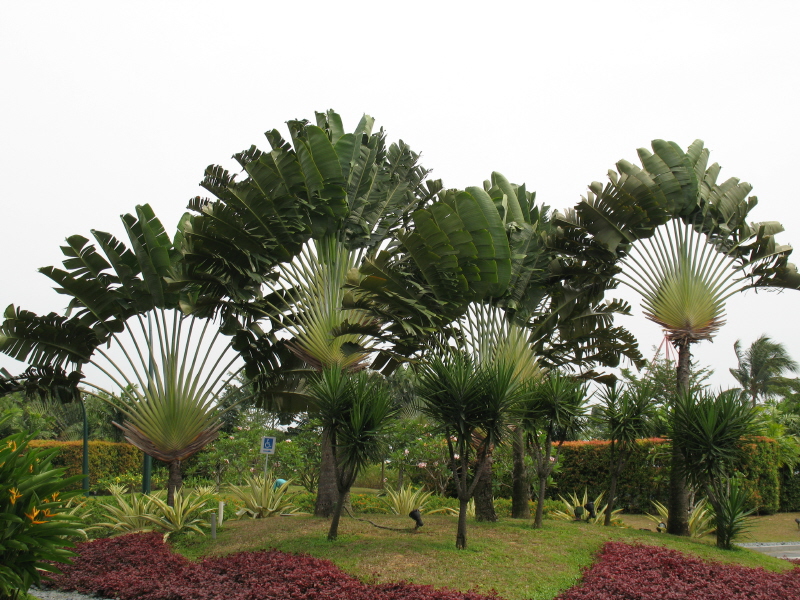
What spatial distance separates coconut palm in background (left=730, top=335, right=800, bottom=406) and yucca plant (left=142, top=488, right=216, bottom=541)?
135 ft

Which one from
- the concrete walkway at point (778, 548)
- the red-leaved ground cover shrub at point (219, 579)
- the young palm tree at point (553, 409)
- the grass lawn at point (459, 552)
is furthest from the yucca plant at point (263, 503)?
the concrete walkway at point (778, 548)

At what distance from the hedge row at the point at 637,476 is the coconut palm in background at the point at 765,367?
92.5 feet

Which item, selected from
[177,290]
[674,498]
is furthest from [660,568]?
[177,290]

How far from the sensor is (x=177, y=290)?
43.6ft

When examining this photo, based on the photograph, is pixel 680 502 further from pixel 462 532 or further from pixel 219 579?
pixel 219 579

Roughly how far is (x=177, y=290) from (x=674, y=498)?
1130 cm

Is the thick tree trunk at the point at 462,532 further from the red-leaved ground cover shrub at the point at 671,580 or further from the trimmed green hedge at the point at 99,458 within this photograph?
the trimmed green hedge at the point at 99,458

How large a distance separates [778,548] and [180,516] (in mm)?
12857

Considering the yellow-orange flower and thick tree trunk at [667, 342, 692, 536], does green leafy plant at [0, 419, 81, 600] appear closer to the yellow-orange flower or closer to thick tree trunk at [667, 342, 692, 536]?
the yellow-orange flower

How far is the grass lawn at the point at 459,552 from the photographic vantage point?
826 centimetres

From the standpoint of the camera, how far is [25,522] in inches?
202

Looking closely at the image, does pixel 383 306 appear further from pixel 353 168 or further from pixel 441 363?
pixel 353 168

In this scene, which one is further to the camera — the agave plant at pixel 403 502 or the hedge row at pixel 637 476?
the hedge row at pixel 637 476

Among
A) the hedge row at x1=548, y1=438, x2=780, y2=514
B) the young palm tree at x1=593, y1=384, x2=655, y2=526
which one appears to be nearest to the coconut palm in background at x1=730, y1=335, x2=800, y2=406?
the hedge row at x1=548, y1=438, x2=780, y2=514
